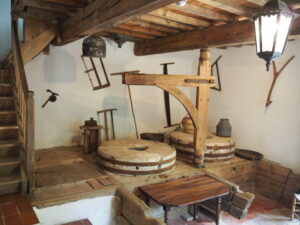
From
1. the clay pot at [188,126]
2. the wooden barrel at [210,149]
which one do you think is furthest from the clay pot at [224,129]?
the clay pot at [188,126]

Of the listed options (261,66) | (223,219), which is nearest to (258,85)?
(261,66)

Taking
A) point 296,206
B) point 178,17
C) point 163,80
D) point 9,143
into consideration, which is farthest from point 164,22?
point 296,206

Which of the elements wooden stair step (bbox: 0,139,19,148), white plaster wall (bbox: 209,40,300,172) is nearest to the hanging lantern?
wooden stair step (bbox: 0,139,19,148)

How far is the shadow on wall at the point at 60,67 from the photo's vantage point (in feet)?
15.8

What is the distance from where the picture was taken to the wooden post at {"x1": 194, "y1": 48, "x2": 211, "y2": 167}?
4.13 meters

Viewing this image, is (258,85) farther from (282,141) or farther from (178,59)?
(178,59)

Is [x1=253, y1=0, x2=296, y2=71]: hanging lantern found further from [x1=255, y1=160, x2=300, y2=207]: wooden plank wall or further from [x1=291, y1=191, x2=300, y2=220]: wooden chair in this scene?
[x1=255, y1=160, x2=300, y2=207]: wooden plank wall

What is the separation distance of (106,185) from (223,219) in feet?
6.57

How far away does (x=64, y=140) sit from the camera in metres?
5.11

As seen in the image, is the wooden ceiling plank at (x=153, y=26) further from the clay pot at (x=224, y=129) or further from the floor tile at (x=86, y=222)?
the floor tile at (x=86, y=222)

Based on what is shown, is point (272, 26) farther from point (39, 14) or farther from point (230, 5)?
point (39, 14)

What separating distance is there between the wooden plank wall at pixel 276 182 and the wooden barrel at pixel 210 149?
29.9 inches

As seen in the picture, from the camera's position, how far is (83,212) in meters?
3.14

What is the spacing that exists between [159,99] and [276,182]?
2.92 metres
